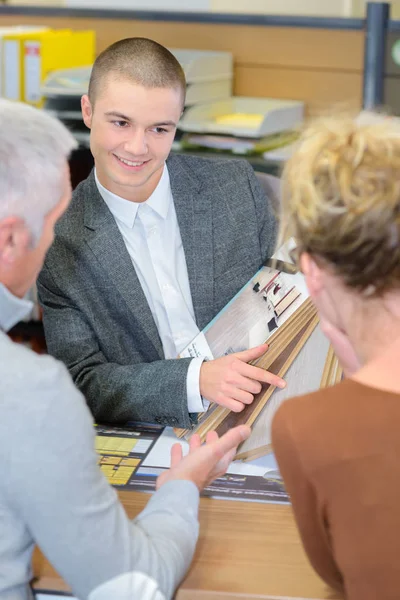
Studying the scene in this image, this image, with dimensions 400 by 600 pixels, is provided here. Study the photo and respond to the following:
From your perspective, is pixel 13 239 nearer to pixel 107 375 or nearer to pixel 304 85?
pixel 107 375

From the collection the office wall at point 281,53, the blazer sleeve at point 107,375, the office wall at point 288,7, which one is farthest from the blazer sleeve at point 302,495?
the office wall at point 288,7

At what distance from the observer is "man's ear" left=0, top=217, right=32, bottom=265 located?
1.02 metres

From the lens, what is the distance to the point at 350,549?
3.13 ft

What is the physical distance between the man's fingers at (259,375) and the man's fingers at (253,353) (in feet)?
0.05

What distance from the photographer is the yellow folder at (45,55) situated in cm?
368

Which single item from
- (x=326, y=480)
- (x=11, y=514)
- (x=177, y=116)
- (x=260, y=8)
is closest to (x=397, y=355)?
(x=326, y=480)

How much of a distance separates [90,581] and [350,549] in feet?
1.04

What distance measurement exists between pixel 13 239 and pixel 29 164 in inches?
3.7

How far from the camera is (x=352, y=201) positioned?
3.07ft

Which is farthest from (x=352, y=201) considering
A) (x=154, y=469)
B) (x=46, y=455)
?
(x=154, y=469)

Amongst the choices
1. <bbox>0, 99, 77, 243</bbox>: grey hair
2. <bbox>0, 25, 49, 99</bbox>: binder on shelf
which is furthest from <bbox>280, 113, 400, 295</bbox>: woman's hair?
<bbox>0, 25, 49, 99</bbox>: binder on shelf

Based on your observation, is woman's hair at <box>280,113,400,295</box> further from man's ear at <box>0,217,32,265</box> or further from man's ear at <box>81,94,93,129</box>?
man's ear at <box>81,94,93,129</box>

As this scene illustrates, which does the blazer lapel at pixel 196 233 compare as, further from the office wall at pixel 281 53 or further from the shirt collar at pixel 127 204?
the office wall at pixel 281 53

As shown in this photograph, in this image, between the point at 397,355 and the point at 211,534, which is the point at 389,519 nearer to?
the point at 397,355
